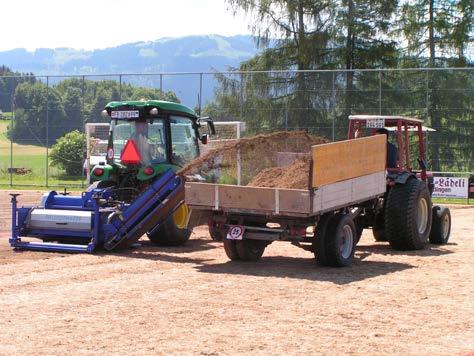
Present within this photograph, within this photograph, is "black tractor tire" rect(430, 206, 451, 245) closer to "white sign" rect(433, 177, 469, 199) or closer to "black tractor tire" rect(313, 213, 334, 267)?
"black tractor tire" rect(313, 213, 334, 267)

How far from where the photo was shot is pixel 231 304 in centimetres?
931

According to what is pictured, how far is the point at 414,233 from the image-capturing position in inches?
546

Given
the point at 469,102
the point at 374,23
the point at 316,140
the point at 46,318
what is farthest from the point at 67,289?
the point at 374,23

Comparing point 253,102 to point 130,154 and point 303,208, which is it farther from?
point 303,208

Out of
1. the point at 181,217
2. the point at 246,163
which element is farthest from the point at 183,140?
the point at 246,163

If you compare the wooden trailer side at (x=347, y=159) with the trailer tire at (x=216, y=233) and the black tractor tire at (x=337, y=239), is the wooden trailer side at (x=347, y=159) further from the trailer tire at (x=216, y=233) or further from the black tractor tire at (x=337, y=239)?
the trailer tire at (x=216, y=233)

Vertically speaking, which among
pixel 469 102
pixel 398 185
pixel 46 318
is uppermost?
pixel 469 102

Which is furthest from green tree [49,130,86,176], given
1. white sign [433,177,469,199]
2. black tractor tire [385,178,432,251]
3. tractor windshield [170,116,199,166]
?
black tractor tire [385,178,432,251]

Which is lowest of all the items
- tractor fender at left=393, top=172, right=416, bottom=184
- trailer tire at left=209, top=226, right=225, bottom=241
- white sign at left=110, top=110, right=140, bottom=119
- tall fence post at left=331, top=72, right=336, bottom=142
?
trailer tire at left=209, top=226, right=225, bottom=241

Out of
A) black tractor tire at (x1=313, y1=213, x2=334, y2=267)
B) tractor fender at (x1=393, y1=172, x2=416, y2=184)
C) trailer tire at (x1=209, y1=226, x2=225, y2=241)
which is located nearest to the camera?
black tractor tire at (x1=313, y1=213, x2=334, y2=267)

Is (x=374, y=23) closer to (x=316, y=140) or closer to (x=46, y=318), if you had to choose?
(x=316, y=140)

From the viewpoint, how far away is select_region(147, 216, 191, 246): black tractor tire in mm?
14312

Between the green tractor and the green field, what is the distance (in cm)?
1700

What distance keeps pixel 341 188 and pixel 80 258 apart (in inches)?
149
